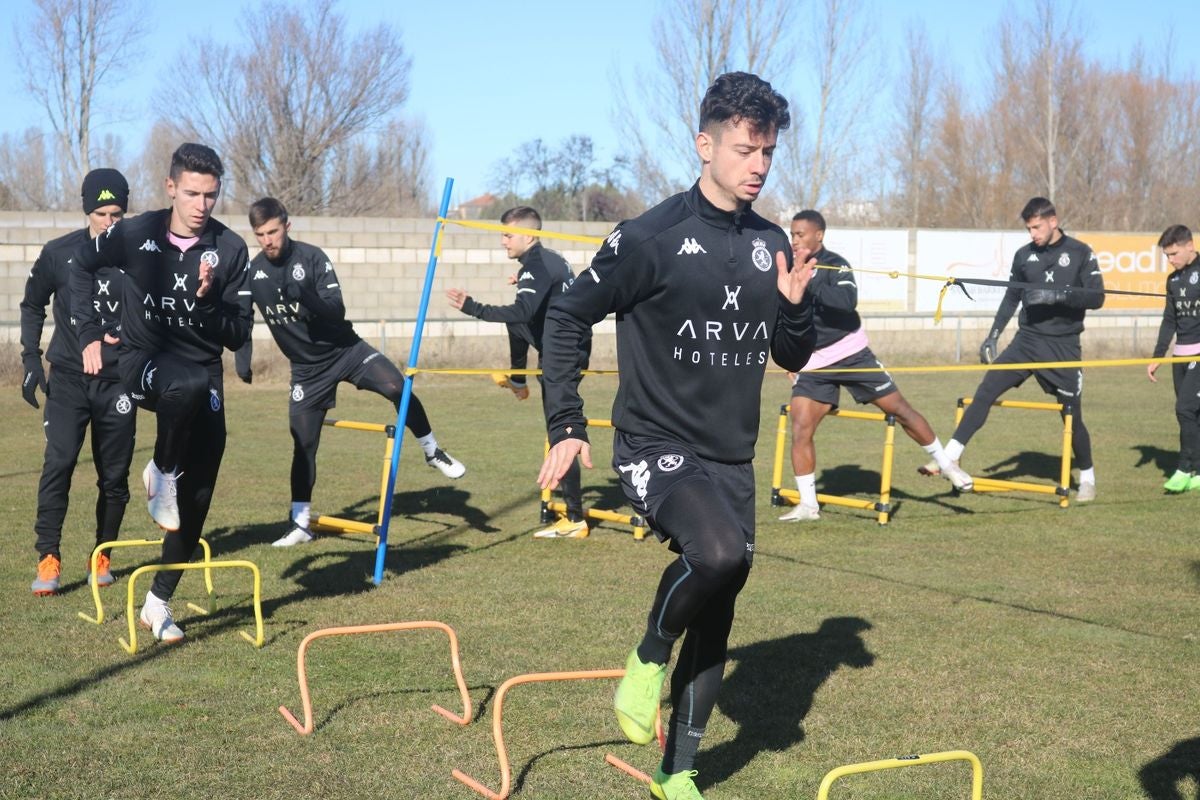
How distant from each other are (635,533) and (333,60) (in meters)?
31.2

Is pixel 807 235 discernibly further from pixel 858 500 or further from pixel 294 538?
pixel 294 538

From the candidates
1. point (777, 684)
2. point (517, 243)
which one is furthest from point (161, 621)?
point (517, 243)

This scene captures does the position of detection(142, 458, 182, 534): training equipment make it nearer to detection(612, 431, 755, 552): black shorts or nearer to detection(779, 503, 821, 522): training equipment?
detection(612, 431, 755, 552): black shorts

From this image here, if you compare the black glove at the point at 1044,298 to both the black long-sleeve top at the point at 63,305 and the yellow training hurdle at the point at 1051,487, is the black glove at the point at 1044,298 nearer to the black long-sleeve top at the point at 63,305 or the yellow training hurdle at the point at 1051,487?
the yellow training hurdle at the point at 1051,487

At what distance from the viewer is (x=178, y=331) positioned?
20.7 feet

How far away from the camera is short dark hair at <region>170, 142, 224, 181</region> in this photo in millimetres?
5918

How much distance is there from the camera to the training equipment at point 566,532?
9.41 metres

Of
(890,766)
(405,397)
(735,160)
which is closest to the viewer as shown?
(890,766)

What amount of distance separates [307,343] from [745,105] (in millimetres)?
5580

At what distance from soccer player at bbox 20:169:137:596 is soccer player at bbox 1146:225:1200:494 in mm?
8389

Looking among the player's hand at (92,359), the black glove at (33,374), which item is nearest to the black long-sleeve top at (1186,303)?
the player's hand at (92,359)

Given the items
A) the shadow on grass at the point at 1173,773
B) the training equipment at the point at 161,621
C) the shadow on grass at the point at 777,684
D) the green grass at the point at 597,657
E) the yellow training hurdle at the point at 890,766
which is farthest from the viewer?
the training equipment at the point at 161,621

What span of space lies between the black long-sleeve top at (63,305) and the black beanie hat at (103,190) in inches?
10.6

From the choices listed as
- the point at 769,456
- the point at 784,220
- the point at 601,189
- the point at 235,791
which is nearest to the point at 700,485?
the point at 235,791
